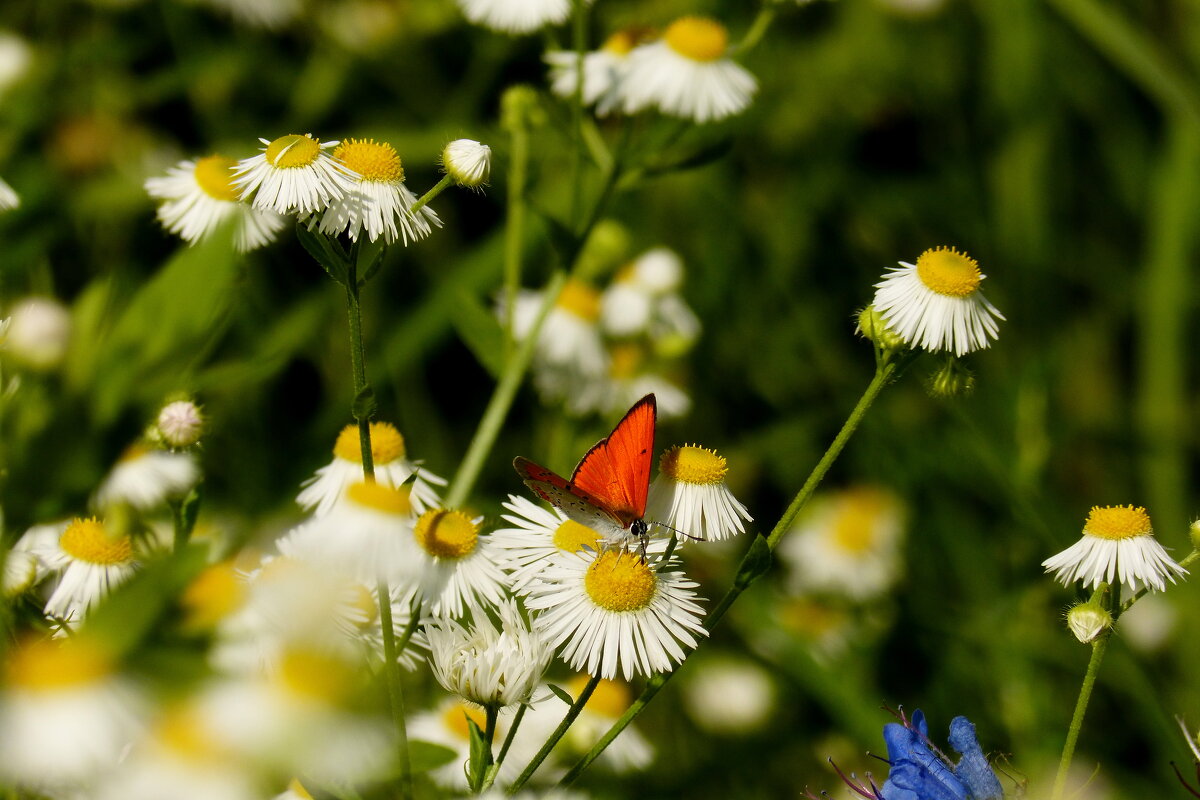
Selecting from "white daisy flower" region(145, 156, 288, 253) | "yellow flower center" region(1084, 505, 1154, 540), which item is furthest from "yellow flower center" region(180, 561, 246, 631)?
"yellow flower center" region(1084, 505, 1154, 540)

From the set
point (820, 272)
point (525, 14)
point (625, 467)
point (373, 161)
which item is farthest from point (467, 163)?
point (820, 272)

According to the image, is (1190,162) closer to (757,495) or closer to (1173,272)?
(1173,272)

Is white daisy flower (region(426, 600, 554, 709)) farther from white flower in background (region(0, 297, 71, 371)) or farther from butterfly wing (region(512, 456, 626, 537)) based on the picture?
white flower in background (region(0, 297, 71, 371))

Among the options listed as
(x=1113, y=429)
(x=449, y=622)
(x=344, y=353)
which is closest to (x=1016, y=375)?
(x=1113, y=429)

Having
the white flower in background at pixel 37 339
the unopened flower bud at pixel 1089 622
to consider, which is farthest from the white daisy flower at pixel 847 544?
the white flower in background at pixel 37 339

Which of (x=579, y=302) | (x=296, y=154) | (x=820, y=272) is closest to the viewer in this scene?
(x=296, y=154)

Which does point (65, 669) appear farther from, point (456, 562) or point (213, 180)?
point (213, 180)
